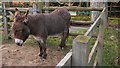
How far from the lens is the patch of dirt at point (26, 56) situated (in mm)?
4758

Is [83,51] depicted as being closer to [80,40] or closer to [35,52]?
[80,40]

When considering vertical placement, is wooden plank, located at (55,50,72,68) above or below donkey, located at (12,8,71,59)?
above

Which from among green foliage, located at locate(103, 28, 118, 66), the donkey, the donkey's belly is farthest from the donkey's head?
green foliage, located at locate(103, 28, 118, 66)

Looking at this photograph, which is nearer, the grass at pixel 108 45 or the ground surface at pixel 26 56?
the ground surface at pixel 26 56

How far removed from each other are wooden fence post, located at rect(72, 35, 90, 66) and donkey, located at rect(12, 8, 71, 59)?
2.90m

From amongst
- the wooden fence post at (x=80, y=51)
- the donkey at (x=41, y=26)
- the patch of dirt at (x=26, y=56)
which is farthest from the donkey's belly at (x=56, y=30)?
the wooden fence post at (x=80, y=51)

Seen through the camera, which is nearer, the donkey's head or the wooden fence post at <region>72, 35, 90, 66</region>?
the wooden fence post at <region>72, 35, 90, 66</region>

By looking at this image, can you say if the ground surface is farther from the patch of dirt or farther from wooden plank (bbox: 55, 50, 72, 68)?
wooden plank (bbox: 55, 50, 72, 68)

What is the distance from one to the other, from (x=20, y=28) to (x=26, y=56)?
1.17 metres

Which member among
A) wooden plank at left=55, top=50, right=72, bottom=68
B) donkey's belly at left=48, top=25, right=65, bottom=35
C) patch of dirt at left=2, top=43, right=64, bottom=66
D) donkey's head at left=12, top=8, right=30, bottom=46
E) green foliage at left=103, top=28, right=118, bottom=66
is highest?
wooden plank at left=55, top=50, right=72, bottom=68

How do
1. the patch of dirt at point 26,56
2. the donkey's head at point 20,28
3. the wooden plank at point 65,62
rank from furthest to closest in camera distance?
the patch of dirt at point 26,56
the donkey's head at point 20,28
the wooden plank at point 65,62

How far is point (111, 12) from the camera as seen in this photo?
37.9ft

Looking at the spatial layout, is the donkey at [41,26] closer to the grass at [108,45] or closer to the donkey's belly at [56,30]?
the donkey's belly at [56,30]

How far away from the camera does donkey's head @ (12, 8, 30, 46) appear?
13.9 ft
